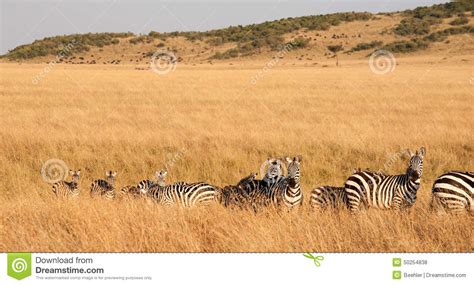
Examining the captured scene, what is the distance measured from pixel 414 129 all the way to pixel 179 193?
1178 centimetres

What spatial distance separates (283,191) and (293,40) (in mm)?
90563

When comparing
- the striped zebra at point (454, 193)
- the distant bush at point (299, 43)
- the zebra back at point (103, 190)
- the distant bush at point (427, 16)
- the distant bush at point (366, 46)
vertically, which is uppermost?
the distant bush at point (427, 16)

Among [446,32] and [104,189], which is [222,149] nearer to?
[104,189]

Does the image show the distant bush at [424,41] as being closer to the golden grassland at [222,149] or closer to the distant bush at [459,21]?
the distant bush at [459,21]

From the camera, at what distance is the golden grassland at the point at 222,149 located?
630 centimetres

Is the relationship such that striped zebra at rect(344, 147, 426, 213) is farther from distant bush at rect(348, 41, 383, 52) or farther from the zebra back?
distant bush at rect(348, 41, 383, 52)

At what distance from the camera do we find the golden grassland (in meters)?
6.30

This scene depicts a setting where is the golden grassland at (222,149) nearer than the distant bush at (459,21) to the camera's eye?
Yes

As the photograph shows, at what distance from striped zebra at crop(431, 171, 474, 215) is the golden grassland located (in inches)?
14.1

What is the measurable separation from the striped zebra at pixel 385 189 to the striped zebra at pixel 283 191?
2.63 feet

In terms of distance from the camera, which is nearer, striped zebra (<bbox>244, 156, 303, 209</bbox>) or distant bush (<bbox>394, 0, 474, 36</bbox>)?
striped zebra (<bbox>244, 156, 303, 209</bbox>)

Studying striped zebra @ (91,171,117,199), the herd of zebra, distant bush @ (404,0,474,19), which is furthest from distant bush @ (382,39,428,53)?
the herd of zebra

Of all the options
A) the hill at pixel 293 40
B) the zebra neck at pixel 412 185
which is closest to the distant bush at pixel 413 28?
the hill at pixel 293 40
